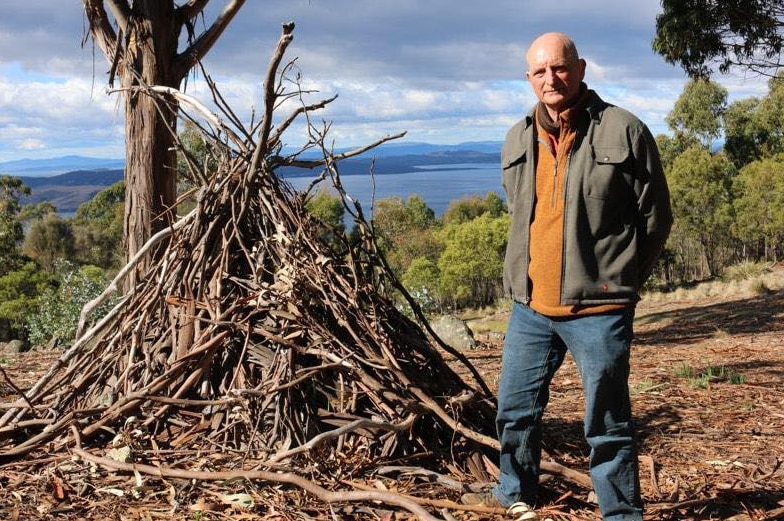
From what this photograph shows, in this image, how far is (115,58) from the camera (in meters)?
6.33

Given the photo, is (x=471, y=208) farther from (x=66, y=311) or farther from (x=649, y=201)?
(x=649, y=201)

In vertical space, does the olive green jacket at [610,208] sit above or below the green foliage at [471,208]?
above

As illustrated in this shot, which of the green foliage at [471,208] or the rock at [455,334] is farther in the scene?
the green foliage at [471,208]

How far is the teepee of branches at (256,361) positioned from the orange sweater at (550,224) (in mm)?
906

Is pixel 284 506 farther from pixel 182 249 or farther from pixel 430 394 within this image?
pixel 182 249

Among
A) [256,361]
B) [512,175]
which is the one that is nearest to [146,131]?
[256,361]

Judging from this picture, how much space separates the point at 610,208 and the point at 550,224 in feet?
0.73

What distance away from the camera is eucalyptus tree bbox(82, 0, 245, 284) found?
19.6 ft

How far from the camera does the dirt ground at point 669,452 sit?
126 inches

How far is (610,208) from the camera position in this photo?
2.81m

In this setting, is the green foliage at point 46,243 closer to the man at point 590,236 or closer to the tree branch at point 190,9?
the tree branch at point 190,9

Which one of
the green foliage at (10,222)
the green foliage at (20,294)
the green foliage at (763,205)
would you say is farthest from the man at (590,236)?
the green foliage at (763,205)

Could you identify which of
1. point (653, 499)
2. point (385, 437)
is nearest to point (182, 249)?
point (385, 437)

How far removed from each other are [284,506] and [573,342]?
1.32m
